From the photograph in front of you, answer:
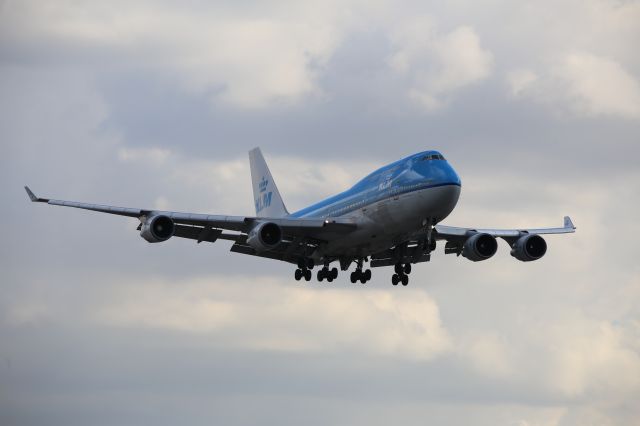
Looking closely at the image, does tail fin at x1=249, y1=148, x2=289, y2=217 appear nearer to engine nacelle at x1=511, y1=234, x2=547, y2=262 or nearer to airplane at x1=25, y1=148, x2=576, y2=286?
airplane at x1=25, y1=148, x2=576, y2=286

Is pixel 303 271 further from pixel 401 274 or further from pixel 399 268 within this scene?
pixel 401 274

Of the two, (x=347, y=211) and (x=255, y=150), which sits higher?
(x=255, y=150)

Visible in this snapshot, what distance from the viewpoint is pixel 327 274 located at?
306 feet

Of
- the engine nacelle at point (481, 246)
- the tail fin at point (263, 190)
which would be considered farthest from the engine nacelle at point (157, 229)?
the engine nacelle at point (481, 246)

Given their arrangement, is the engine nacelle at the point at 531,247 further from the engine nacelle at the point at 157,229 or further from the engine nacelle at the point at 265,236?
the engine nacelle at the point at 157,229

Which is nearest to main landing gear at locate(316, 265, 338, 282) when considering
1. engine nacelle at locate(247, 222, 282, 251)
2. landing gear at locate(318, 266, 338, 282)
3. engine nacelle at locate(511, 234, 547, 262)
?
landing gear at locate(318, 266, 338, 282)

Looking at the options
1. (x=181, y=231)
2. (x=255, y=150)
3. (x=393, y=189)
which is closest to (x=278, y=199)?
(x=255, y=150)

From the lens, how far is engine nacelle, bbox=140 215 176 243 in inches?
3376

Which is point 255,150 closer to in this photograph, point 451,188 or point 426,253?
point 426,253

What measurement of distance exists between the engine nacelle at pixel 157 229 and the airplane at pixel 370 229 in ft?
0.21

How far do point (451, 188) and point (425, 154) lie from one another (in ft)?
10.3

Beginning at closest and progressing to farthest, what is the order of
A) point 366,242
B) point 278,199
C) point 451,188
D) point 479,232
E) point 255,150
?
point 451,188 → point 366,242 → point 479,232 → point 278,199 → point 255,150

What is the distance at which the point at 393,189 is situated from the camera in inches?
3273

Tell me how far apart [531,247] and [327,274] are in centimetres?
1485
